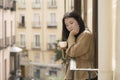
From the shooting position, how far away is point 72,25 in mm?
3633

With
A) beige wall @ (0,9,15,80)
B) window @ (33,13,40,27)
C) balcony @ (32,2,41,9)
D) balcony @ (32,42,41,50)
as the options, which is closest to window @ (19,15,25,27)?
window @ (33,13,40,27)

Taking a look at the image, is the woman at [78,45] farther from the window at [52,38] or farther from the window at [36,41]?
the window at [36,41]

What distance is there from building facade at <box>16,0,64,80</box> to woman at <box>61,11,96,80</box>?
76.3 feet

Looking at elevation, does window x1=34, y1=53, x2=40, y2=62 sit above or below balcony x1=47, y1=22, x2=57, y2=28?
below

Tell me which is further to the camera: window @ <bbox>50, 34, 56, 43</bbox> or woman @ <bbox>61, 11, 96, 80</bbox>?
window @ <bbox>50, 34, 56, 43</bbox>

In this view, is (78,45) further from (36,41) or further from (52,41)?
(36,41)

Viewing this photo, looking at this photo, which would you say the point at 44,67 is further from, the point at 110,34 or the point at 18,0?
the point at 110,34

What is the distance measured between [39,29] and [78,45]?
81.1 ft

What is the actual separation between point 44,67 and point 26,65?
158 cm

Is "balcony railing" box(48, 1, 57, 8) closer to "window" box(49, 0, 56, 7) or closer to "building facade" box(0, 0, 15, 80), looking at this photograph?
"window" box(49, 0, 56, 7)

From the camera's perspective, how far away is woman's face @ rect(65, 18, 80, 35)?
11.8ft

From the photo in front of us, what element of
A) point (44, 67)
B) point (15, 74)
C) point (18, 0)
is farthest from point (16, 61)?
point (18, 0)

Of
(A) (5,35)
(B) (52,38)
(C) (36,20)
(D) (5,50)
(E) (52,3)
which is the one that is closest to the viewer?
(D) (5,50)

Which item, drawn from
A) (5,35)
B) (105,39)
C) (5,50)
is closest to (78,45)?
(105,39)
